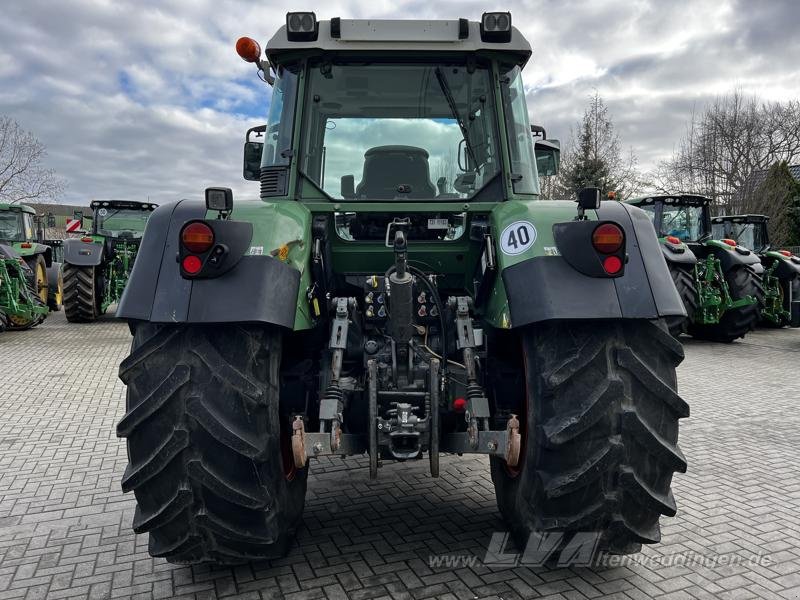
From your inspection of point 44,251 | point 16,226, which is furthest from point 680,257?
point 16,226

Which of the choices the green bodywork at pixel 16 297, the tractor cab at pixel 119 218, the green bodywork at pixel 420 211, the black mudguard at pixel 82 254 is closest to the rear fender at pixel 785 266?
the green bodywork at pixel 420 211

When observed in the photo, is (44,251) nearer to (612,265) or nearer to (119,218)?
(119,218)

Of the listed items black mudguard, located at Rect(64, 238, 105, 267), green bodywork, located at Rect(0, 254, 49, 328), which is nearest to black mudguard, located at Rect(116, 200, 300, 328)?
green bodywork, located at Rect(0, 254, 49, 328)

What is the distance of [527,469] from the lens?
283cm

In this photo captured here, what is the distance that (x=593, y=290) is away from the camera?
8.82 feet

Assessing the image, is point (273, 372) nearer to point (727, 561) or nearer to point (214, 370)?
point (214, 370)

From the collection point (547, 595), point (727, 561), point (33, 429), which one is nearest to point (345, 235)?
point (547, 595)

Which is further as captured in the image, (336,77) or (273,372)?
(336,77)

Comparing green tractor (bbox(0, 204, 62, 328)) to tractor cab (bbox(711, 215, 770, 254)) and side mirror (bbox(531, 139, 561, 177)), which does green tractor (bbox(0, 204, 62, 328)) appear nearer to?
side mirror (bbox(531, 139, 561, 177))

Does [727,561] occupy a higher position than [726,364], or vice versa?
[726,364]

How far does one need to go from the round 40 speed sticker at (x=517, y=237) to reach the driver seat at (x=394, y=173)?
0.77m

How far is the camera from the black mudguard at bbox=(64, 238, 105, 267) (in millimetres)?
14133

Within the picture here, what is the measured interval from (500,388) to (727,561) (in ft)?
5.00

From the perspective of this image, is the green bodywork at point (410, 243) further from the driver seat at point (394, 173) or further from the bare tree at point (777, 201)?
the bare tree at point (777, 201)
